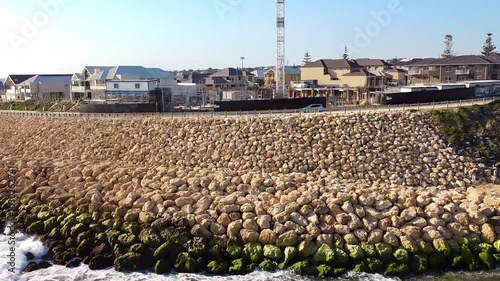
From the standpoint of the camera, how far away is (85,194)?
57.5 ft

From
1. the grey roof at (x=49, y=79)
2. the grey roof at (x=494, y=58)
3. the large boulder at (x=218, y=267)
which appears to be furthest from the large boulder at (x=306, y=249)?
the grey roof at (x=49, y=79)

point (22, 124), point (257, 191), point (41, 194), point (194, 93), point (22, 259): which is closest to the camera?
point (22, 259)

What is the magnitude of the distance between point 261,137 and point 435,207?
987cm

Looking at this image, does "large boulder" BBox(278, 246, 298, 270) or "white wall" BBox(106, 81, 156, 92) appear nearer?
"large boulder" BBox(278, 246, 298, 270)

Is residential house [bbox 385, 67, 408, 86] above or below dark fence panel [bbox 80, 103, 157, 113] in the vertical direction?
above

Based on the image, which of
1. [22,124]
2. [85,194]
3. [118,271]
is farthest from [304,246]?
[22,124]

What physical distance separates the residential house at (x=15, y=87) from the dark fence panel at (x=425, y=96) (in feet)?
147

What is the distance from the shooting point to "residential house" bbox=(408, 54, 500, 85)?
46625 millimetres

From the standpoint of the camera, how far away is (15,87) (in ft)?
185

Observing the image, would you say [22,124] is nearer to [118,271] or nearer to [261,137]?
[261,137]

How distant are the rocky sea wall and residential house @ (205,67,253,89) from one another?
31.8 meters

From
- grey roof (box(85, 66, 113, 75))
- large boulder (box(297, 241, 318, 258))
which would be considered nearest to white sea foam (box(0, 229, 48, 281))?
large boulder (box(297, 241, 318, 258))

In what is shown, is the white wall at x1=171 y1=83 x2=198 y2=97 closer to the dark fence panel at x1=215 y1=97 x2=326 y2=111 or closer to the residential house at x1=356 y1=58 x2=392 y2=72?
the dark fence panel at x1=215 y1=97 x2=326 y2=111

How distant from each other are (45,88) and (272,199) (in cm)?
4658
